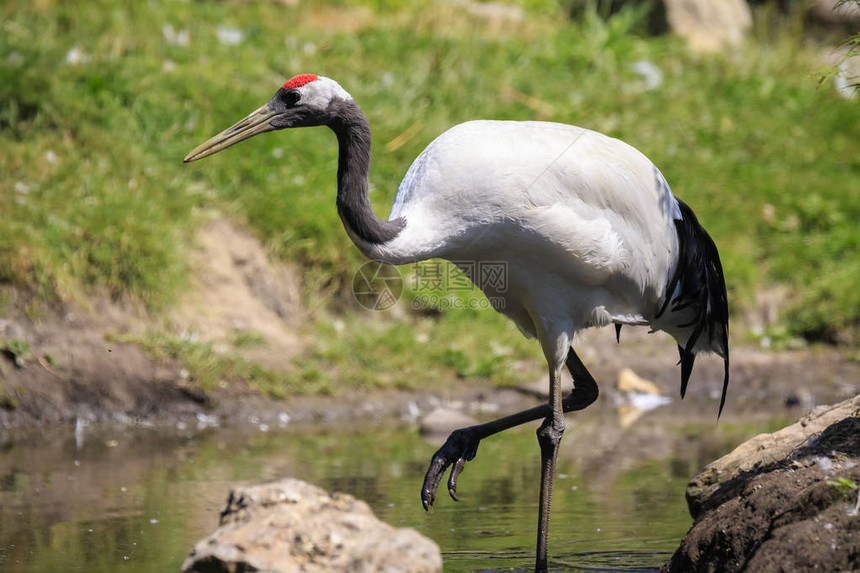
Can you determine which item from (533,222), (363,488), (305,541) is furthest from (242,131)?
(305,541)

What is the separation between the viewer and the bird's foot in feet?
15.9

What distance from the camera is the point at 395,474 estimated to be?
595 cm

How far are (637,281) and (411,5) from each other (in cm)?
657

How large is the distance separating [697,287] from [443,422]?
78.1 inches

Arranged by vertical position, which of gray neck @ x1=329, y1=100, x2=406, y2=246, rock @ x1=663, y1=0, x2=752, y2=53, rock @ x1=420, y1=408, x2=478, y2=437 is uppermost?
rock @ x1=663, y1=0, x2=752, y2=53

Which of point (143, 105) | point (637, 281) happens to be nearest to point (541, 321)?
point (637, 281)

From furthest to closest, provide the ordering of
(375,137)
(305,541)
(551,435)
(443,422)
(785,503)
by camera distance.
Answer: (375,137) → (443,422) → (551,435) → (785,503) → (305,541)

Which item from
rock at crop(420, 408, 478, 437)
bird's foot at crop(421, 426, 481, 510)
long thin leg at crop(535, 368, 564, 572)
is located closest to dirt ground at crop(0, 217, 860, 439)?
rock at crop(420, 408, 478, 437)

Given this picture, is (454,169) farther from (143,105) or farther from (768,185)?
(768,185)

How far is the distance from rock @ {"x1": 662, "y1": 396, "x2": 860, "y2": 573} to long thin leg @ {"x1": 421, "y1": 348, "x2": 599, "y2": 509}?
0.95m

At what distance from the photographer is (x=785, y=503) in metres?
3.78

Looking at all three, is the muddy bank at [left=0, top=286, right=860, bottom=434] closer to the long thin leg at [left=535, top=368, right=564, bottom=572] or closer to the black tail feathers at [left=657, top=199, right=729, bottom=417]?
the black tail feathers at [left=657, top=199, right=729, bottom=417]

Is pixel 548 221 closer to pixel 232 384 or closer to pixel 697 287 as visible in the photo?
pixel 697 287

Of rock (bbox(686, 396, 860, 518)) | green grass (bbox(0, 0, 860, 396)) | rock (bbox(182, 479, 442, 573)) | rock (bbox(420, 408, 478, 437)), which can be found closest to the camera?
rock (bbox(182, 479, 442, 573))
